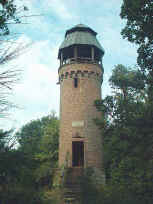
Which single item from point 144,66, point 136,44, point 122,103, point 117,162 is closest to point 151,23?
point 136,44

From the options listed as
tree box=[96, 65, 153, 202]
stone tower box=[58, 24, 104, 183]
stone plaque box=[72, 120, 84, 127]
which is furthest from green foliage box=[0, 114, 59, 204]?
tree box=[96, 65, 153, 202]

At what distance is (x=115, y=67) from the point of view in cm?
2434

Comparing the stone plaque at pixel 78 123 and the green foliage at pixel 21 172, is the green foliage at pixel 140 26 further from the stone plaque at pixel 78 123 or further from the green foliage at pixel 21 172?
the stone plaque at pixel 78 123

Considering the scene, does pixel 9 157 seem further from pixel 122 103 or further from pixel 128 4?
pixel 122 103

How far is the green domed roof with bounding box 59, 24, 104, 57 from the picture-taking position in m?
23.0

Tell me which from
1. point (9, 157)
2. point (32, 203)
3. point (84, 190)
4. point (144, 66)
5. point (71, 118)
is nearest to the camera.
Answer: point (9, 157)

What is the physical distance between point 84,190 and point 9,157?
13.3 m

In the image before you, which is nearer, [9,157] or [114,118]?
[9,157]

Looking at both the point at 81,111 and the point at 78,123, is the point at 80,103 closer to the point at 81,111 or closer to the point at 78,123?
the point at 81,111

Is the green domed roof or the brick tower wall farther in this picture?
the green domed roof

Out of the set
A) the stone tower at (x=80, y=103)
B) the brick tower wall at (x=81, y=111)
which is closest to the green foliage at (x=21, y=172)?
the stone tower at (x=80, y=103)

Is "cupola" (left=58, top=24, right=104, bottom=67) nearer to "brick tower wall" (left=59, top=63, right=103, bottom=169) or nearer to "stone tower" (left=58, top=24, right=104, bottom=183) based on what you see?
"stone tower" (left=58, top=24, right=104, bottom=183)

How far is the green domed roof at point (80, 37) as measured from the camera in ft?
75.5

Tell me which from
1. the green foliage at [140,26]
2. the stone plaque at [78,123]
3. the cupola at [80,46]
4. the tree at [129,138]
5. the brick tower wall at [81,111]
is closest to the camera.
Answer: the green foliage at [140,26]
